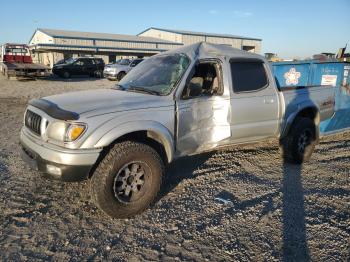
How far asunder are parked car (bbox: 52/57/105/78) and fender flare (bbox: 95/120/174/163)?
23040 millimetres

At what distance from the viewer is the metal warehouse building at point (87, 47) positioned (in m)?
40.9

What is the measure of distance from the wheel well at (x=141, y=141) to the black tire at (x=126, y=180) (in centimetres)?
8

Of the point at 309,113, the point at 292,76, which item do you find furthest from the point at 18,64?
the point at 309,113

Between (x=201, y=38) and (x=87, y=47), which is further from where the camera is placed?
(x=201, y=38)

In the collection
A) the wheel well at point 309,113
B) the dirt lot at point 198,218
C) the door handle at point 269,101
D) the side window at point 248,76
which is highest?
the side window at point 248,76

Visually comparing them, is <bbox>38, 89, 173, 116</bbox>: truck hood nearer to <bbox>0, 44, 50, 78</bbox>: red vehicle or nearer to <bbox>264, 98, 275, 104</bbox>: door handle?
<bbox>264, 98, 275, 104</bbox>: door handle

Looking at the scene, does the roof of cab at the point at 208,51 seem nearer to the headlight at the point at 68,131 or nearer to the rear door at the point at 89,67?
the headlight at the point at 68,131

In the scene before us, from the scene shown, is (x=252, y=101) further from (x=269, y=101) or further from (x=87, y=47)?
(x=87, y=47)

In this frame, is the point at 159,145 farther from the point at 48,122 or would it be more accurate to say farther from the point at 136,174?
the point at 48,122

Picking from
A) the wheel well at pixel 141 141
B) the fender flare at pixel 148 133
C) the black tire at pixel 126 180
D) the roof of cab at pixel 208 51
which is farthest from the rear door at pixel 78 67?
the black tire at pixel 126 180

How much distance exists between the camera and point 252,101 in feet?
15.5

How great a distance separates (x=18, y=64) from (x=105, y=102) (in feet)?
65.9

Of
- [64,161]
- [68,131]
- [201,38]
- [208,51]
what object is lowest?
[64,161]

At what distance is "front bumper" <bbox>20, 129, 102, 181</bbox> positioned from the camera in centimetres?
330
